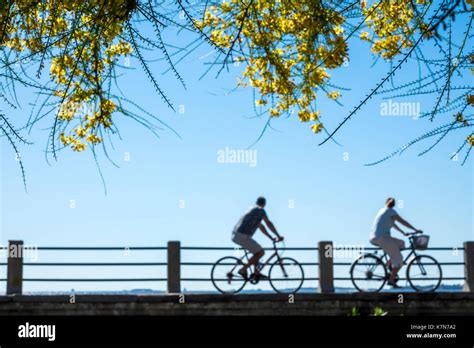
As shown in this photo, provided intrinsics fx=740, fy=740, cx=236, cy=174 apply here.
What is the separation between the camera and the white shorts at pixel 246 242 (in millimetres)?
11734

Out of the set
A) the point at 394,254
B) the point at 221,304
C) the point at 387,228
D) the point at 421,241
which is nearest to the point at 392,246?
the point at 394,254

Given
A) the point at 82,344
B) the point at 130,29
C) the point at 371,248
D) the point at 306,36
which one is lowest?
the point at 82,344

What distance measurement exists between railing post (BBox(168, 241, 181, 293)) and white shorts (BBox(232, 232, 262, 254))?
8.22 ft

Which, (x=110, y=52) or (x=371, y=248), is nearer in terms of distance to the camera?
(x=110, y=52)

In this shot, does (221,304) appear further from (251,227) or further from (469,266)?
(469,266)

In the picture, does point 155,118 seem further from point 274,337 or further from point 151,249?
point 151,249

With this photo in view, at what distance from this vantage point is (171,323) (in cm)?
753

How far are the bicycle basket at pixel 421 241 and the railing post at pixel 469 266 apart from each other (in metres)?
2.85

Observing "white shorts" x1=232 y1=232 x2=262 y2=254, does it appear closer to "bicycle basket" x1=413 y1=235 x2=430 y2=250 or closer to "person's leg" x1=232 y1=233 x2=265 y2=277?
"person's leg" x1=232 y1=233 x2=265 y2=277

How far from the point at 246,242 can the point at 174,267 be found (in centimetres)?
282

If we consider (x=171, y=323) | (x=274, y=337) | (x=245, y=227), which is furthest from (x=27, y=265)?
Answer: (x=274, y=337)

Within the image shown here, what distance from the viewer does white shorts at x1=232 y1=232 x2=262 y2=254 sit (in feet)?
38.5

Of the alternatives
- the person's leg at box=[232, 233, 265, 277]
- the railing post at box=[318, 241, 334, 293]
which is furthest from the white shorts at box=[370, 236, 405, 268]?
the railing post at box=[318, 241, 334, 293]

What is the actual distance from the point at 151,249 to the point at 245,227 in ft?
11.2
